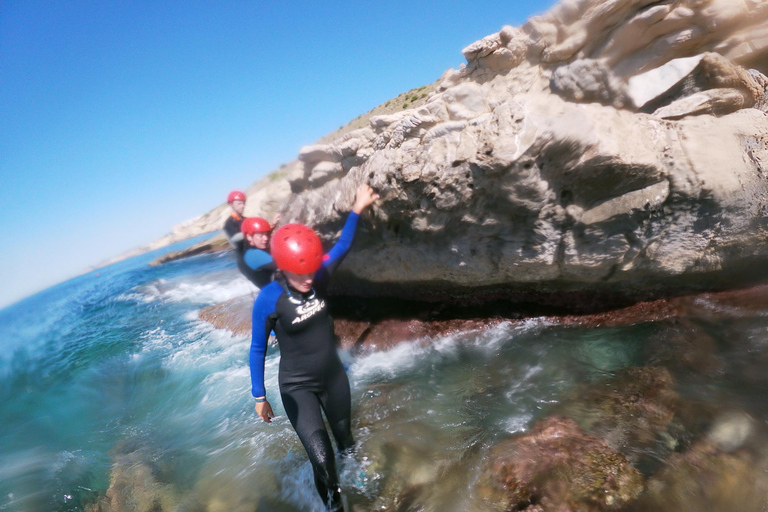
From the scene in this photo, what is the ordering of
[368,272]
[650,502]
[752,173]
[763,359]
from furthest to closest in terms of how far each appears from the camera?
[368,272], [752,173], [763,359], [650,502]

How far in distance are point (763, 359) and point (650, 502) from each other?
2250 mm

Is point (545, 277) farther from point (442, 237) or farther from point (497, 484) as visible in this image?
point (497, 484)

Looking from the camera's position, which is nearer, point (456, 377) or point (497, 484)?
point (497, 484)

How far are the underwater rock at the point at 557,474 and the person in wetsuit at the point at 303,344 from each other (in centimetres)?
144

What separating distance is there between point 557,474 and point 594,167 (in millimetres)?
3012

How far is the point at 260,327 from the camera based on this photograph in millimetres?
2969

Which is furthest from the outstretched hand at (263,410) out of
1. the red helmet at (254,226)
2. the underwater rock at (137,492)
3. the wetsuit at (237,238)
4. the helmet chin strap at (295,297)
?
the wetsuit at (237,238)

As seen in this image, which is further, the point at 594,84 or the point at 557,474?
the point at 594,84

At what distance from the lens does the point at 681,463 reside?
259cm

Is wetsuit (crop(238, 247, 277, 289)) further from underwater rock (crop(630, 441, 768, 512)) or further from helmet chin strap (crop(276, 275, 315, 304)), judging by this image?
underwater rock (crop(630, 441, 768, 512))

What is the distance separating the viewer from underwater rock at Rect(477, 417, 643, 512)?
8.30 ft

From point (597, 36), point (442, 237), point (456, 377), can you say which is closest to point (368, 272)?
point (442, 237)

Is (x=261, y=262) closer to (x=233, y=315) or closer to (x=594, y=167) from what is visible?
(x=594, y=167)

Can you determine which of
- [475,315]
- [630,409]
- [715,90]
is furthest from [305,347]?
[715,90]
